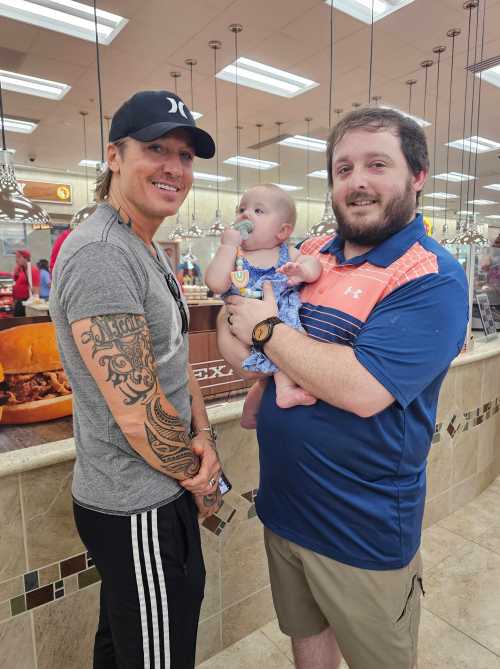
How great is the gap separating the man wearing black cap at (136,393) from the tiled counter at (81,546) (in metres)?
0.41

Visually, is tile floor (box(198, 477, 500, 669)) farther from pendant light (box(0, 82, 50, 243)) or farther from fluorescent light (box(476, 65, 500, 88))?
fluorescent light (box(476, 65, 500, 88))

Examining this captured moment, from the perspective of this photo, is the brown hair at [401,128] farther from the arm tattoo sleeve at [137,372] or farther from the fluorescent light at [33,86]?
the fluorescent light at [33,86]

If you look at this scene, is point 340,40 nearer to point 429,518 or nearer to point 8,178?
point 8,178

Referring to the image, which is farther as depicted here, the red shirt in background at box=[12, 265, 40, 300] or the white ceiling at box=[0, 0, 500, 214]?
the red shirt in background at box=[12, 265, 40, 300]

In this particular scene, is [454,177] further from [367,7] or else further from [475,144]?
[367,7]

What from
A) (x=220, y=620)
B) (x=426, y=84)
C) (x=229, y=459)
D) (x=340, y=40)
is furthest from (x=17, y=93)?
(x=220, y=620)

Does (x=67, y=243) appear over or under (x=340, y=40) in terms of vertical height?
under

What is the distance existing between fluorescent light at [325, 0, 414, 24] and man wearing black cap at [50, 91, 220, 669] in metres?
4.19

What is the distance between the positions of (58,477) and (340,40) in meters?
5.27

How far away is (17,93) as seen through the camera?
20.6 feet

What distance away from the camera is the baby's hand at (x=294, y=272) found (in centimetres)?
125

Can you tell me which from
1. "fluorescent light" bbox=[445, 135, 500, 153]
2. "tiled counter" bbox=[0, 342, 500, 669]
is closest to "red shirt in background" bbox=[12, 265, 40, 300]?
"tiled counter" bbox=[0, 342, 500, 669]

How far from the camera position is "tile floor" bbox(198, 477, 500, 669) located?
1.94 metres

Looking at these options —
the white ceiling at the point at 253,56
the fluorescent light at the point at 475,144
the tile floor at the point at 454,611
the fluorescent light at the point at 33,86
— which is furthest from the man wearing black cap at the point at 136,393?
the fluorescent light at the point at 475,144
